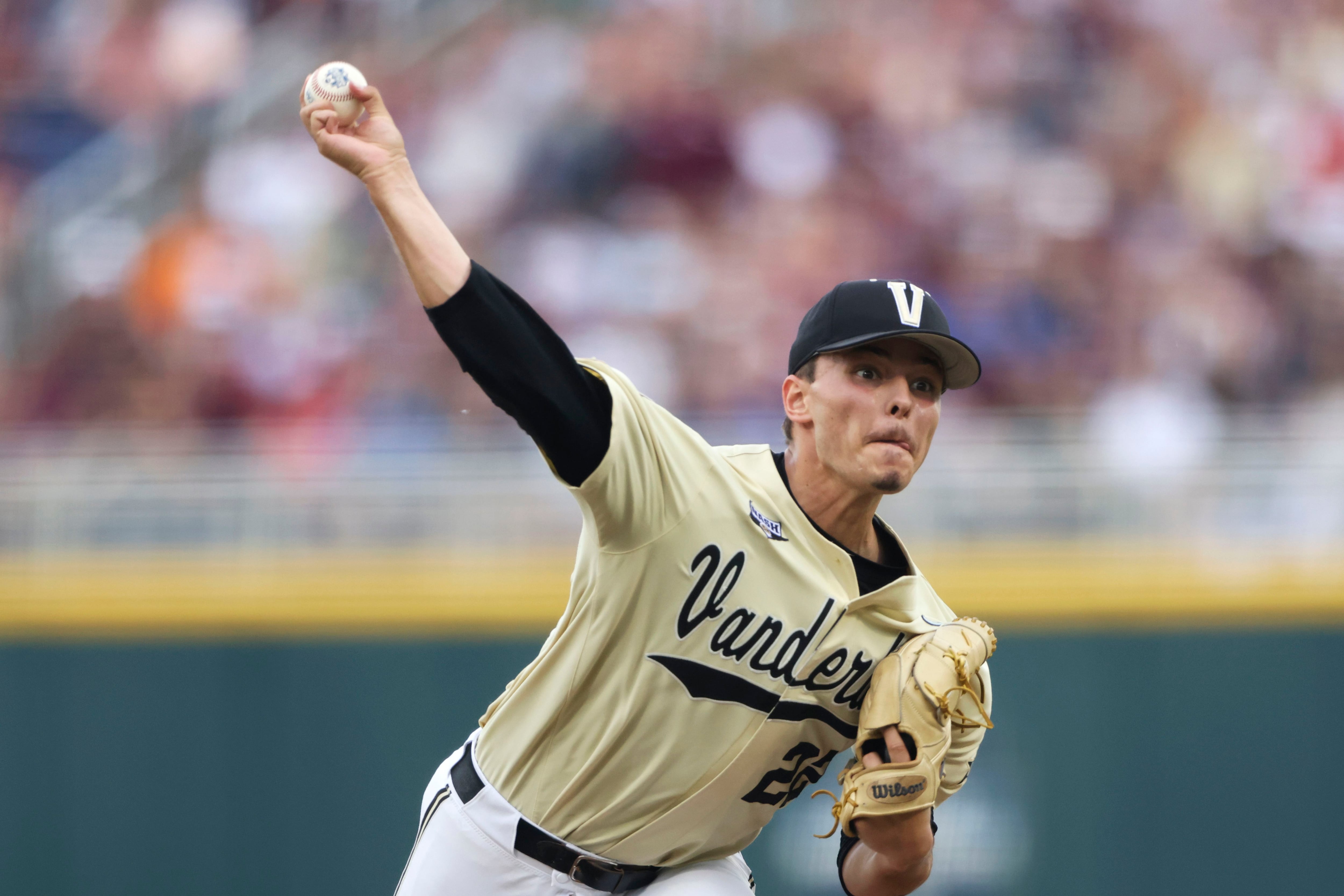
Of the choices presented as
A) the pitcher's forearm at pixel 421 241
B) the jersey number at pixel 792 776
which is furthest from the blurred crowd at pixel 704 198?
the pitcher's forearm at pixel 421 241

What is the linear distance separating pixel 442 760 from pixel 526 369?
4088 millimetres

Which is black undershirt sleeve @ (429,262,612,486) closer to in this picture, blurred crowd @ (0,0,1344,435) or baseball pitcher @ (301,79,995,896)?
baseball pitcher @ (301,79,995,896)

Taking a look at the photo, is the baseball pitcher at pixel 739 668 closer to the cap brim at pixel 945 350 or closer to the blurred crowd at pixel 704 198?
the cap brim at pixel 945 350

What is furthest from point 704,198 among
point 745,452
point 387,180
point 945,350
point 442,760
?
point 387,180

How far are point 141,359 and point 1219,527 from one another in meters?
5.21

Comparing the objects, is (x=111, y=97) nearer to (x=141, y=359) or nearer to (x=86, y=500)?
(x=141, y=359)

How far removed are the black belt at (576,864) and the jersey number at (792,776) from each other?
271 mm

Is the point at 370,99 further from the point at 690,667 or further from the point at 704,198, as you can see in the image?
the point at 704,198

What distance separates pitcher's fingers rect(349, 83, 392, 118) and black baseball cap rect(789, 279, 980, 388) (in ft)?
3.27

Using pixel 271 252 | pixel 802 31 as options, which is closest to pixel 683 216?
pixel 802 31

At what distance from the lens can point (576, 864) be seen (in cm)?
319

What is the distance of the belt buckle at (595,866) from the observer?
3193mm

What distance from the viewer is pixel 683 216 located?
8672 millimetres

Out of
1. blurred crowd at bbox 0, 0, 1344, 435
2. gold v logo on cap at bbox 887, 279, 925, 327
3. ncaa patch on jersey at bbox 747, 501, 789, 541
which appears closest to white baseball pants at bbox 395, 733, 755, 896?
ncaa patch on jersey at bbox 747, 501, 789, 541
